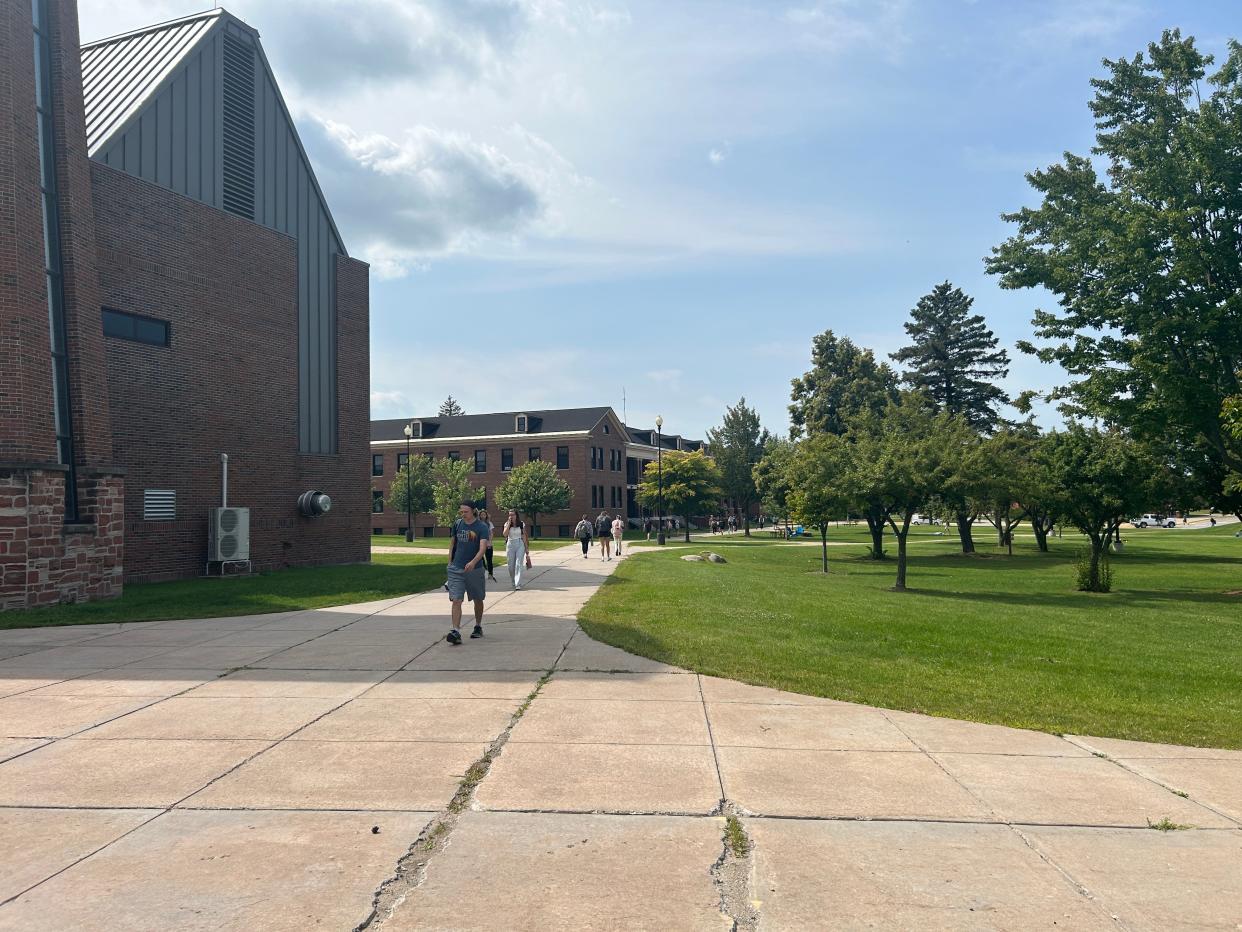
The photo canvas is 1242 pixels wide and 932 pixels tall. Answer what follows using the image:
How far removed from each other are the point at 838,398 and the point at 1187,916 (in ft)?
157

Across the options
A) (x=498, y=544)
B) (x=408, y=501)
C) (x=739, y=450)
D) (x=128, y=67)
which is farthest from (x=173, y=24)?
(x=739, y=450)

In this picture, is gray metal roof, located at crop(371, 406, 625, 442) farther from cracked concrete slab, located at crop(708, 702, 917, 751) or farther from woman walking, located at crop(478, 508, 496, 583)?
cracked concrete slab, located at crop(708, 702, 917, 751)

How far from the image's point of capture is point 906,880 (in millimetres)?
3803

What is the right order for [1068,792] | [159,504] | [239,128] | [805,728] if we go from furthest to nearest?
[239,128]
[159,504]
[805,728]
[1068,792]

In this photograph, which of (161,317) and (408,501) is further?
Answer: (408,501)

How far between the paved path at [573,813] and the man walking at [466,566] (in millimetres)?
2282

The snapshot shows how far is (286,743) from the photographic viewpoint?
5973mm

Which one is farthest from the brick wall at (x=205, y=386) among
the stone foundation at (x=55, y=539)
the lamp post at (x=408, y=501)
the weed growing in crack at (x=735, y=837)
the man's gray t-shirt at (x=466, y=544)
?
the lamp post at (x=408, y=501)

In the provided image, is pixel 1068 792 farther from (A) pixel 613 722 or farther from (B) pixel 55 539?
(B) pixel 55 539

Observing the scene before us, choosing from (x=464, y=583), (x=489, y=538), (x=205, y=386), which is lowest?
(x=464, y=583)

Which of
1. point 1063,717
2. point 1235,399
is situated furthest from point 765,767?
point 1235,399

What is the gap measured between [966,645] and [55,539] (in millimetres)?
15942

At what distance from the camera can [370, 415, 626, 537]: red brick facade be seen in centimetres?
6456

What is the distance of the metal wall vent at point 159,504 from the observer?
20.4m
